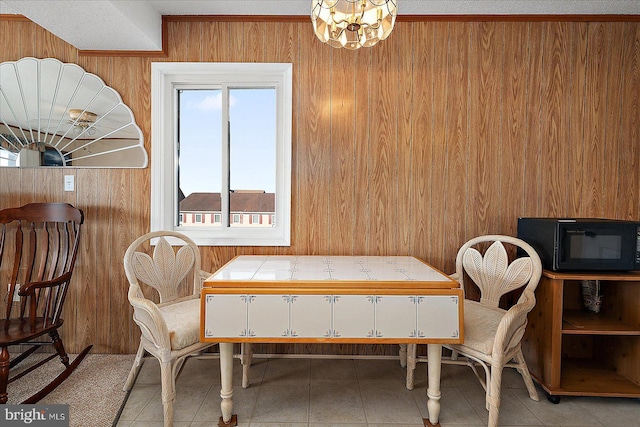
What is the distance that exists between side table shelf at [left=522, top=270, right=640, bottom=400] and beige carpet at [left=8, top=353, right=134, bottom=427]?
2351 mm

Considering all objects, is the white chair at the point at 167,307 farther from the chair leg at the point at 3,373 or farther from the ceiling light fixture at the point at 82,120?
the ceiling light fixture at the point at 82,120

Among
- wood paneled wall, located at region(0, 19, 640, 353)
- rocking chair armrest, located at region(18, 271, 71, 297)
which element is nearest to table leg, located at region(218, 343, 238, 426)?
wood paneled wall, located at region(0, 19, 640, 353)

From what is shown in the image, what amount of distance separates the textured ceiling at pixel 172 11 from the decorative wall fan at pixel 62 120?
292 mm

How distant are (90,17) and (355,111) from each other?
64.7 inches

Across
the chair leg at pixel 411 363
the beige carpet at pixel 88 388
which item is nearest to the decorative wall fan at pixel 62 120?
the beige carpet at pixel 88 388

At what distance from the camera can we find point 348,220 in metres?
2.39

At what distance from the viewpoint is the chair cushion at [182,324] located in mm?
1646

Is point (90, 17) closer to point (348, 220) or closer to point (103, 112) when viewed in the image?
point (103, 112)

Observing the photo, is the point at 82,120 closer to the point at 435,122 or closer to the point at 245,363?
the point at 245,363

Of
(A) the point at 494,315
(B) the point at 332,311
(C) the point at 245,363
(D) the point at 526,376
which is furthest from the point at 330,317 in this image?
(D) the point at 526,376

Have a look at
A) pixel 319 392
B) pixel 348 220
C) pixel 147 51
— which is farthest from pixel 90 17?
pixel 319 392

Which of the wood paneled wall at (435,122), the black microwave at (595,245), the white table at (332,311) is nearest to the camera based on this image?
the white table at (332,311)

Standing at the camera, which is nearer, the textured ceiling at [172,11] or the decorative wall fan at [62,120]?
the textured ceiling at [172,11]

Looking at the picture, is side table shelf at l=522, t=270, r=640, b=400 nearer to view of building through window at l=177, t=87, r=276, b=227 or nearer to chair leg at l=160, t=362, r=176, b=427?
view of building through window at l=177, t=87, r=276, b=227
